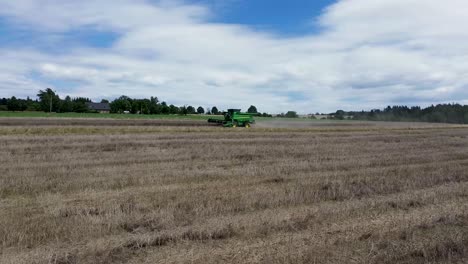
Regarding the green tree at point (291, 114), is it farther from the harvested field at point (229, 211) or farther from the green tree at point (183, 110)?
the harvested field at point (229, 211)

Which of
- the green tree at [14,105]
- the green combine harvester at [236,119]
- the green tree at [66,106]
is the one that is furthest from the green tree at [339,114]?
the green tree at [14,105]

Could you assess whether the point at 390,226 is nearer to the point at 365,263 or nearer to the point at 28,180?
the point at 365,263

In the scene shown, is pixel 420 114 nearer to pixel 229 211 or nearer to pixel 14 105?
pixel 14 105

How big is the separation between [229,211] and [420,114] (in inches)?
5326

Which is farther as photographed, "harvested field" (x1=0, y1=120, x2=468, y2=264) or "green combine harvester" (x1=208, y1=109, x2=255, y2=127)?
"green combine harvester" (x1=208, y1=109, x2=255, y2=127)

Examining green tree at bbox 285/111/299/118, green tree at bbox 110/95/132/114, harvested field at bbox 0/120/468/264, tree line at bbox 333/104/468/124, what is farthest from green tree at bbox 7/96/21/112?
harvested field at bbox 0/120/468/264

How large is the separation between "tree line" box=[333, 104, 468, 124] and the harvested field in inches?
4375

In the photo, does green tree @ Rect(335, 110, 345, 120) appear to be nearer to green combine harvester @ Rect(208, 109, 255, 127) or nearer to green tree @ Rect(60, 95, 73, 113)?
green tree @ Rect(60, 95, 73, 113)

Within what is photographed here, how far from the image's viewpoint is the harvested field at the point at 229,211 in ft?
20.3

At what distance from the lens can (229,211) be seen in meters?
8.52

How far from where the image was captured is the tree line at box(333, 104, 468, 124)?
12225 cm

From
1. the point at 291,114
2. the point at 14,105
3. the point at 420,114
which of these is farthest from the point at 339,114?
the point at 14,105

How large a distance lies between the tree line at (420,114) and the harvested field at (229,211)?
111133mm

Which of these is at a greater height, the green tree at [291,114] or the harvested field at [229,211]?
the green tree at [291,114]
